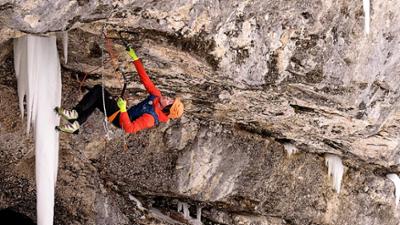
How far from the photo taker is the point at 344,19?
7160mm

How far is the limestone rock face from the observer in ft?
21.6

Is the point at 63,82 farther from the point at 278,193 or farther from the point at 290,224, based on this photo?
the point at 290,224

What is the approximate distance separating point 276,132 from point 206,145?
4.09ft

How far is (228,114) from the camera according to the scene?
9156 millimetres

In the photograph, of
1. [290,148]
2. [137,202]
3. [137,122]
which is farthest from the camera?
[290,148]

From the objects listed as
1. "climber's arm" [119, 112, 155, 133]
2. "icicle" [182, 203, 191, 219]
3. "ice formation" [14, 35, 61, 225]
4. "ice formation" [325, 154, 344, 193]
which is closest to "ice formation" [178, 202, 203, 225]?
"icicle" [182, 203, 191, 219]

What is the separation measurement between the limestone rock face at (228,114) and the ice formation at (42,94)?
0.79 feet

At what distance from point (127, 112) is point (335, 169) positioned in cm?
531

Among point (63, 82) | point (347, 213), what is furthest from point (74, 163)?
point (347, 213)

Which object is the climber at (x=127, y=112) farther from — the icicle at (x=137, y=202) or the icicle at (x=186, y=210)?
the icicle at (x=186, y=210)

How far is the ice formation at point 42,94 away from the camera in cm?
678

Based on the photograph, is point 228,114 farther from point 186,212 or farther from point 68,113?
point 68,113

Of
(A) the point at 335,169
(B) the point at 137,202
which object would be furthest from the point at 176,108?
(A) the point at 335,169

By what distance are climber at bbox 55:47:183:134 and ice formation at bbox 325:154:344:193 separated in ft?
15.6
